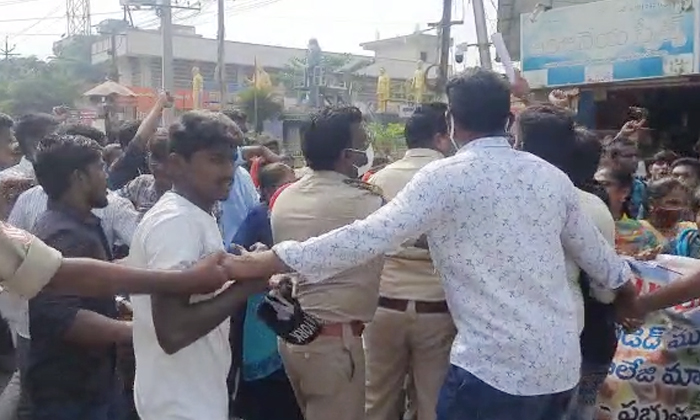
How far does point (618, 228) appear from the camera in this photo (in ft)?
13.1

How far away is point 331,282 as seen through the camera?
147 inches

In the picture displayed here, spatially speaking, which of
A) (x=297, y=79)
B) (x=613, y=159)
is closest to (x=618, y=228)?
(x=613, y=159)

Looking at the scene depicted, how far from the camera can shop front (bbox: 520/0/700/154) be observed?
39.5ft

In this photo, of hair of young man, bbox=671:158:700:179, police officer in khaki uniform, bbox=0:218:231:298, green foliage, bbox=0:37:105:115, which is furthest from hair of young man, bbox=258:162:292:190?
green foliage, bbox=0:37:105:115

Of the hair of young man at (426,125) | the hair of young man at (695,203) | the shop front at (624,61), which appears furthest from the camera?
the shop front at (624,61)

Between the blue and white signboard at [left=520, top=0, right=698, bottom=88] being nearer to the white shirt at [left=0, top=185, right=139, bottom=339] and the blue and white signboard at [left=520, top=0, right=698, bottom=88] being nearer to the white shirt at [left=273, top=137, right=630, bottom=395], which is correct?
the white shirt at [left=0, top=185, right=139, bottom=339]

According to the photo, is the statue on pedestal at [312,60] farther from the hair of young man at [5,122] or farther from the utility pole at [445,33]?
the hair of young man at [5,122]

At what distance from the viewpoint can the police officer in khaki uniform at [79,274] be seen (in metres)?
2.29

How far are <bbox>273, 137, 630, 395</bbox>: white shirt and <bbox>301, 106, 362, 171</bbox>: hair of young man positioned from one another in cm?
111

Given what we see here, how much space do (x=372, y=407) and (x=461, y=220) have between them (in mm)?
1875

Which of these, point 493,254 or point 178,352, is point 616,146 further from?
point 178,352

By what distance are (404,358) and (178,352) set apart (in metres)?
1.92

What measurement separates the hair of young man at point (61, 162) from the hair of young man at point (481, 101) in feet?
4.67

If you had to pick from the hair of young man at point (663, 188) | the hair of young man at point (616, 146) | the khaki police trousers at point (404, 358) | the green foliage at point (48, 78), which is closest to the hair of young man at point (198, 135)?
the khaki police trousers at point (404, 358)
